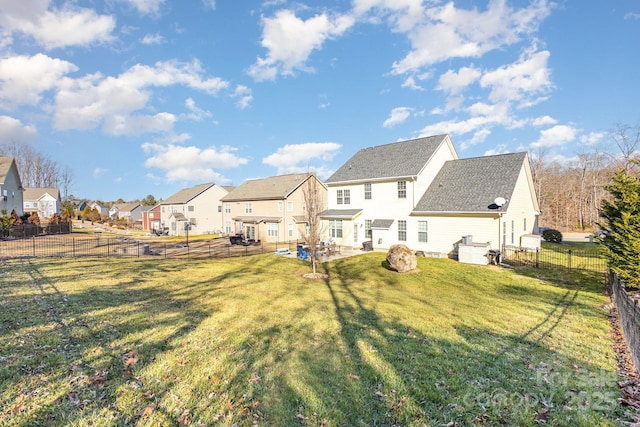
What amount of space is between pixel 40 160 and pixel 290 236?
67895mm

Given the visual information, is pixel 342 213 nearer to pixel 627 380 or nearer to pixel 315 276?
pixel 315 276

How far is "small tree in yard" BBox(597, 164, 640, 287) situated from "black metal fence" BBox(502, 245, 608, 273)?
6116 mm

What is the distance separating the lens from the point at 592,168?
44750mm

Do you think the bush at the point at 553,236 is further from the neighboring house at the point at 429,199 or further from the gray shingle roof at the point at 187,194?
the gray shingle roof at the point at 187,194

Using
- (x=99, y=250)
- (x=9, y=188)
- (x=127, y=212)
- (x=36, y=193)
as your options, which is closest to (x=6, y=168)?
(x=9, y=188)

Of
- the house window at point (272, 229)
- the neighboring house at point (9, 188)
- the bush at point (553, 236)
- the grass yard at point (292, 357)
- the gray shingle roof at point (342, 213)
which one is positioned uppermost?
the neighboring house at point (9, 188)

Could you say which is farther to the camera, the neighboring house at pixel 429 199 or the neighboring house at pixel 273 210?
the neighboring house at pixel 273 210

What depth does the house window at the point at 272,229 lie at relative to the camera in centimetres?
3462

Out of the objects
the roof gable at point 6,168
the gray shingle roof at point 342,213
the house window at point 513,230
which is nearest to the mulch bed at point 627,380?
the house window at point 513,230

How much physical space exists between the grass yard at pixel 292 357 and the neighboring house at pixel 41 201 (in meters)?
63.6

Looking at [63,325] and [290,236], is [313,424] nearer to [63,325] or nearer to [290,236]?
[63,325]

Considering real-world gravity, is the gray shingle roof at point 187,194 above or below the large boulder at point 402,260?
above

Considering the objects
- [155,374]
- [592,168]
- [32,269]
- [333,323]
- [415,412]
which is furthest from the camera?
[592,168]

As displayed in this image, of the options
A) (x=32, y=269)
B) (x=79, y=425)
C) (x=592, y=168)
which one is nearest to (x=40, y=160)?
(x=32, y=269)
